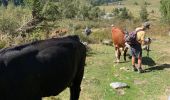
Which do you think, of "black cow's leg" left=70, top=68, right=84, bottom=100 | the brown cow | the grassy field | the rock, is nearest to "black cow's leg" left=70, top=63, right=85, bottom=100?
"black cow's leg" left=70, top=68, right=84, bottom=100

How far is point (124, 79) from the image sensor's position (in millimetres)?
12406

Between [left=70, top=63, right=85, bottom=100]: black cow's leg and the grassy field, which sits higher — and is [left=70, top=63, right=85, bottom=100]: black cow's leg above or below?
above

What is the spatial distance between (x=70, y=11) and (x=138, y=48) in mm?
37310

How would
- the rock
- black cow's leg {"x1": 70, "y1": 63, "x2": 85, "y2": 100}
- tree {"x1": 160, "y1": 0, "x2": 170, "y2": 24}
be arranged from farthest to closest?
tree {"x1": 160, "y1": 0, "x2": 170, "y2": 24} → the rock → black cow's leg {"x1": 70, "y1": 63, "x2": 85, "y2": 100}

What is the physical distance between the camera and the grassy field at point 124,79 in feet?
34.1

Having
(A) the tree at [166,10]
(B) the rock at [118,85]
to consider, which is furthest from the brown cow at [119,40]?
(A) the tree at [166,10]

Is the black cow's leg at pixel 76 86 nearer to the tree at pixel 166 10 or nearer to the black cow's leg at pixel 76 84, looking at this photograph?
the black cow's leg at pixel 76 84

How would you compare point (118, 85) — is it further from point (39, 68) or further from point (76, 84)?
point (39, 68)

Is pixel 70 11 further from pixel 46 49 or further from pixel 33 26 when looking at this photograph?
pixel 46 49

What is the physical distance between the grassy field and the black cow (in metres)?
2.59

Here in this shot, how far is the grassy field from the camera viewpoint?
10406 millimetres

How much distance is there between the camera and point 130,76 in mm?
12727

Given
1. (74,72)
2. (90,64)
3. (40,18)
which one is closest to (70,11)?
(40,18)

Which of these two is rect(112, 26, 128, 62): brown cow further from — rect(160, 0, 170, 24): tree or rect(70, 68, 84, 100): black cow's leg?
rect(160, 0, 170, 24): tree
